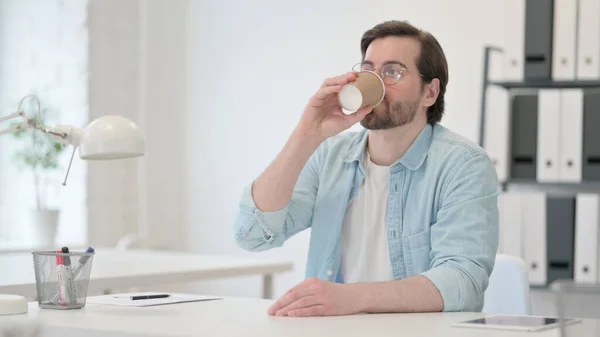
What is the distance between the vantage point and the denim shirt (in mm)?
1758

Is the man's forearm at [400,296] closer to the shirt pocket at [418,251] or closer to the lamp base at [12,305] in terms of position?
the shirt pocket at [418,251]

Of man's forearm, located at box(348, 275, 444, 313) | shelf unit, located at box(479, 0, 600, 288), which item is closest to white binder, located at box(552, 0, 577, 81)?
shelf unit, located at box(479, 0, 600, 288)

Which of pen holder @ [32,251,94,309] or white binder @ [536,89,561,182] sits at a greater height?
white binder @ [536,89,561,182]

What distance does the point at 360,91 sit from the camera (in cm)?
178

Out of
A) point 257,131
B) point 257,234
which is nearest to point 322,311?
point 257,234

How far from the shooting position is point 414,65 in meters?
2.01

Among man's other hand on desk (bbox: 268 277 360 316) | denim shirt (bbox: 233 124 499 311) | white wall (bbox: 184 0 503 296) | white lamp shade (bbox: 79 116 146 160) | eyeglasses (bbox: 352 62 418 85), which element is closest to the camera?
man's other hand on desk (bbox: 268 277 360 316)

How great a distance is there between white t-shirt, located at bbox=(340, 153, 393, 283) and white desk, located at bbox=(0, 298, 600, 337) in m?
0.35

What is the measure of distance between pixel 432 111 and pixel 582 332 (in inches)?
47.8

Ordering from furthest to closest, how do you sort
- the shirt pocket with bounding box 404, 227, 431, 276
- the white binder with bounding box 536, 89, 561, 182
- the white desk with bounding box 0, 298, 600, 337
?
the white binder with bounding box 536, 89, 561, 182 → the shirt pocket with bounding box 404, 227, 431, 276 → the white desk with bounding box 0, 298, 600, 337

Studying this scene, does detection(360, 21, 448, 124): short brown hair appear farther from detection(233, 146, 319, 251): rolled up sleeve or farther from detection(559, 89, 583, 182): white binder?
detection(559, 89, 583, 182): white binder

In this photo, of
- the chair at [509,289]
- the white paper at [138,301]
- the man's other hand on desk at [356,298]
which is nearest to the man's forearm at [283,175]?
the white paper at [138,301]

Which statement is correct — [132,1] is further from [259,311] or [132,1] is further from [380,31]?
[259,311]

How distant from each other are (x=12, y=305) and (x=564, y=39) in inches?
92.6
